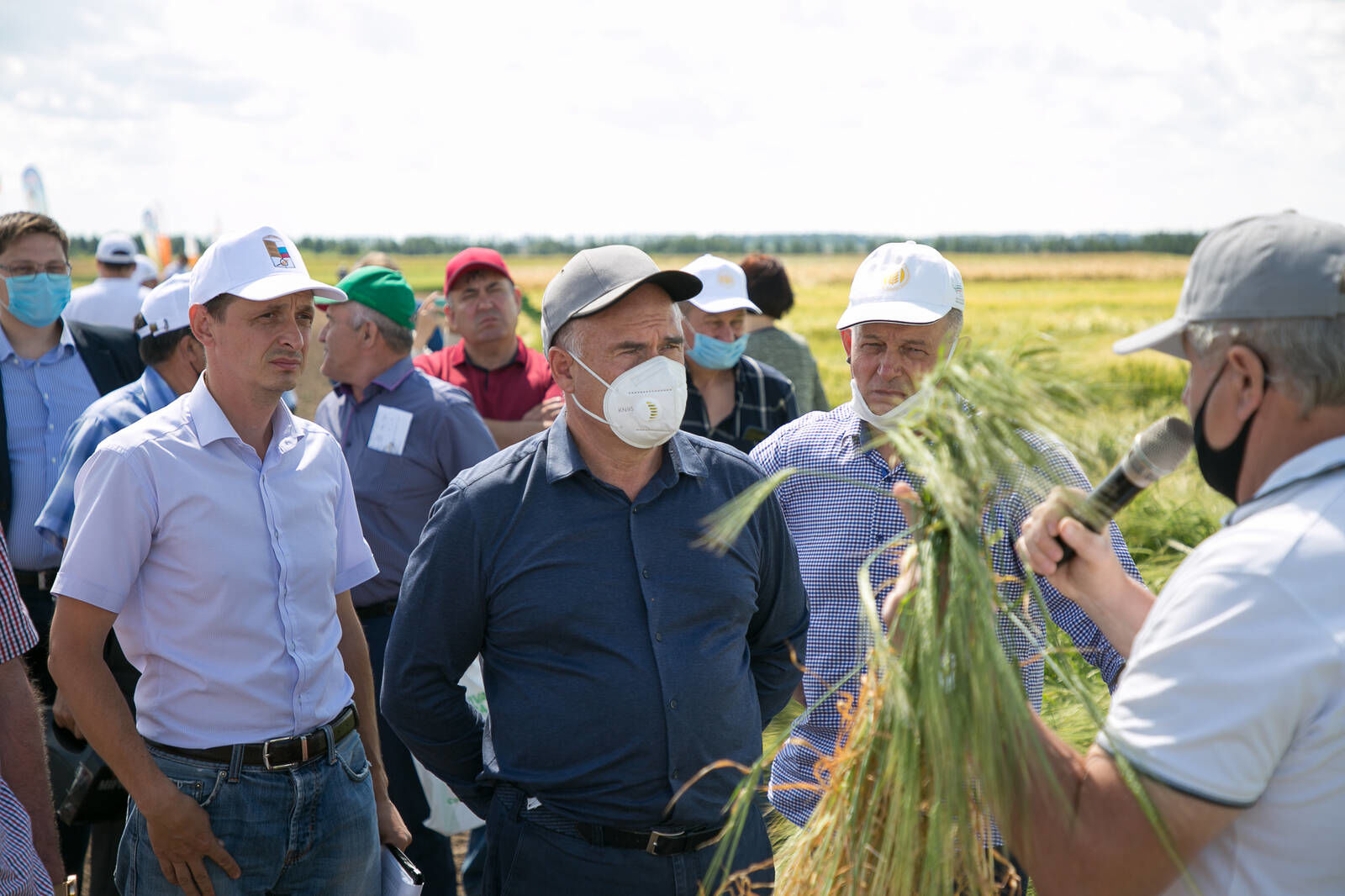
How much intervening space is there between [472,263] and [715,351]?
1.37 m

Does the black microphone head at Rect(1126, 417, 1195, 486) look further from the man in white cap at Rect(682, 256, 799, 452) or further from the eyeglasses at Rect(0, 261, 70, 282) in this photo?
the eyeglasses at Rect(0, 261, 70, 282)

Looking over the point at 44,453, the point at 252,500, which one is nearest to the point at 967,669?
the point at 252,500

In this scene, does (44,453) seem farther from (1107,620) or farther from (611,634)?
(1107,620)

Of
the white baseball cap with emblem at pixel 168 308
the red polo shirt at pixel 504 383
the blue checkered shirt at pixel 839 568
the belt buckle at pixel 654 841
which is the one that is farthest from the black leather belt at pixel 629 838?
the red polo shirt at pixel 504 383

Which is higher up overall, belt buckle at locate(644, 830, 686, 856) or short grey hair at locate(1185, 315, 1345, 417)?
short grey hair at locate(1185, 315, 1345, 417)

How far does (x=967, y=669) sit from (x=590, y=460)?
1.36 metres

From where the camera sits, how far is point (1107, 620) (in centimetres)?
188

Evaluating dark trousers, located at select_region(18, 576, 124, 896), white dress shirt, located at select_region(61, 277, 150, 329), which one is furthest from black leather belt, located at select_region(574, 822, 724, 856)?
white dress shirt, located at select_region(61, 277, 150, 329)

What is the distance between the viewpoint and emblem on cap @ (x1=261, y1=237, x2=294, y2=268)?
3014 mm

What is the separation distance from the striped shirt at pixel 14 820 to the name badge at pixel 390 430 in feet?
6.11

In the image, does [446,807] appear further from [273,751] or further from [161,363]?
[161,363]

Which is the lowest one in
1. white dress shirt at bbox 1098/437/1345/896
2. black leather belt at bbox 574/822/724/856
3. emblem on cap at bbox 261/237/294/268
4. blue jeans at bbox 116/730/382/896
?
blue jeans at bbox 116/730/382/896

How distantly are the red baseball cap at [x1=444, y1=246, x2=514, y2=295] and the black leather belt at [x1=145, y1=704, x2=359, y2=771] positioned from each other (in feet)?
10.4

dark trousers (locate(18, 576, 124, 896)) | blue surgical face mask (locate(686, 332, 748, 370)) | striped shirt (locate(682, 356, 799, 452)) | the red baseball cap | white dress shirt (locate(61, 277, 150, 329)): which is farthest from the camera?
white dress shirt (locate(61, 277, 150, 329))
